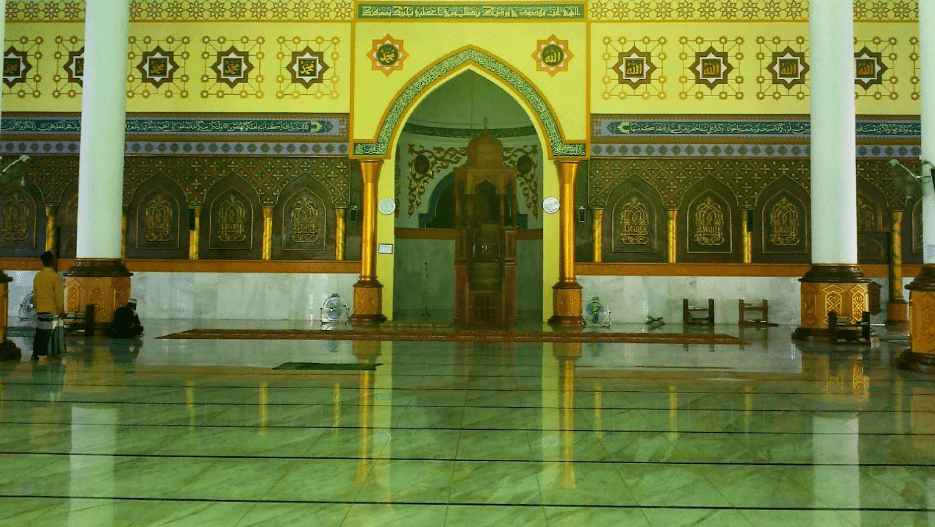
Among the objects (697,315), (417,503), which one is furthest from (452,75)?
(417,503)

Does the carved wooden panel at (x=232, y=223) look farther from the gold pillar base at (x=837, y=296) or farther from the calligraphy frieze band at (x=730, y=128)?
the gold pillar base at (x=837, y=296)

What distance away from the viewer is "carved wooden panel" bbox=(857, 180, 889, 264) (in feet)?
29.5

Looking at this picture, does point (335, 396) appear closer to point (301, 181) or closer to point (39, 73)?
point (301, 181)

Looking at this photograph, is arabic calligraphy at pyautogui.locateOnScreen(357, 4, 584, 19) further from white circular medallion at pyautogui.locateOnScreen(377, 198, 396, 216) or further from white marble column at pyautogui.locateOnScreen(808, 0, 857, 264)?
white marble column at pyautogui.locateOnScreen(808, 0, 857, 264)

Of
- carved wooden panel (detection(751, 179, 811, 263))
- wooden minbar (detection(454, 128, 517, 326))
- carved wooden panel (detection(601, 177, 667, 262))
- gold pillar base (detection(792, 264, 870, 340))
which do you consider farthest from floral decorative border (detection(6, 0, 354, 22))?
gold pillar base (detection(792, 264, 870, 340))

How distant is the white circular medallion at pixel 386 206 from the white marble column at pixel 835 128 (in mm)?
4781

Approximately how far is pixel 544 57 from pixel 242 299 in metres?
4.78

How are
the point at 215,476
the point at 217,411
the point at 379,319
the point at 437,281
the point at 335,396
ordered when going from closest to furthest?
the point at 215,476
the point at 217,411
the point at 335,396
the point at 379,319
the point at 437,281

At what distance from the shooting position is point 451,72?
9.23 m

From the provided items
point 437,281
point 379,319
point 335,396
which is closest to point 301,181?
point 379,319

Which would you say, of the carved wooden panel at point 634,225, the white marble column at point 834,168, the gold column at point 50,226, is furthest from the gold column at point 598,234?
the gold column at point 50,226

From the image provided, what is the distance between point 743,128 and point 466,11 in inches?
146

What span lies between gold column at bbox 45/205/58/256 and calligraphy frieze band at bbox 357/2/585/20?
4459mm

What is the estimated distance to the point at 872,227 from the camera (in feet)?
29.5
